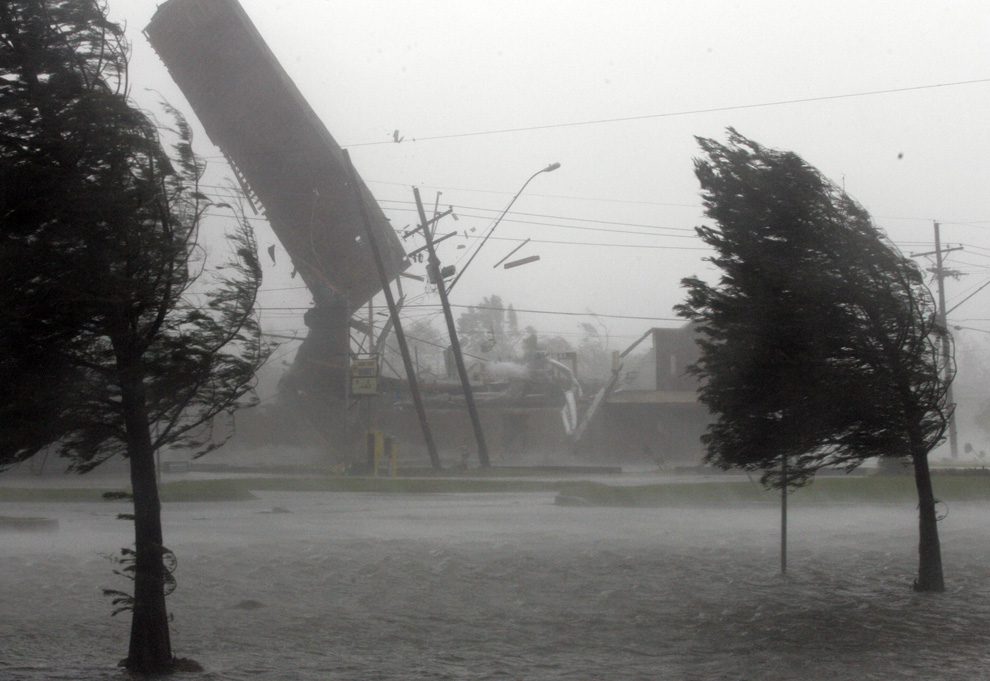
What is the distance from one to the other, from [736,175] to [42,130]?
6.18 meters

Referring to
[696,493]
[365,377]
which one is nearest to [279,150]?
[365,377]

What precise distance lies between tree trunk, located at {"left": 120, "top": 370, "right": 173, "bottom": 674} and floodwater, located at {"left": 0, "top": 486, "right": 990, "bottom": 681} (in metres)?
0.21

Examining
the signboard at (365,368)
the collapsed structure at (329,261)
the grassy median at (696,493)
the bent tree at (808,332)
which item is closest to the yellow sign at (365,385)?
the signboard at (365,368)

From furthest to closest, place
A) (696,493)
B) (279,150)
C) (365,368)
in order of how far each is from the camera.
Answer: (365,368) → (279,150) → (696,493)

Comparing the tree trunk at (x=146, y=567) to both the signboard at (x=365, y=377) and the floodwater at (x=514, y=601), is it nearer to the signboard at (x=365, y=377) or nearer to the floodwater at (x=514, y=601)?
the floodwater at (x=514, y=601)

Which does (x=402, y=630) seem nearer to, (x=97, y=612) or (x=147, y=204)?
(x=97, y=612)

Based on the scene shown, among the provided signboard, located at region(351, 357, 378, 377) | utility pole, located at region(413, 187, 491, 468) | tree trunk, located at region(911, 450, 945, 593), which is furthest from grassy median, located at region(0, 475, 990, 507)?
tree trunk, located at region(911, 450, 945, 593)

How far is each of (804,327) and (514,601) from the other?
3.81m

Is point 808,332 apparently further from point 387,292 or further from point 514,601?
point 387,292

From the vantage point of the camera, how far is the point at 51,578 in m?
11.2

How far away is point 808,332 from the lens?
29.9 feet

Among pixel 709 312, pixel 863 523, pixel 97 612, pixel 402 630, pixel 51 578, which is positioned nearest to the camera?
pixel 402 630

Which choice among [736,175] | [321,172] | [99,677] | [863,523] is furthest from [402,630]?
[321,172]

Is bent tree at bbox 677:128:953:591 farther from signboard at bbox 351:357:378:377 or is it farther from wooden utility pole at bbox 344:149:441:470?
signboard at bbox 351:357:378:377
